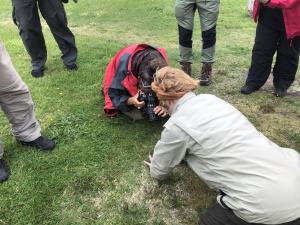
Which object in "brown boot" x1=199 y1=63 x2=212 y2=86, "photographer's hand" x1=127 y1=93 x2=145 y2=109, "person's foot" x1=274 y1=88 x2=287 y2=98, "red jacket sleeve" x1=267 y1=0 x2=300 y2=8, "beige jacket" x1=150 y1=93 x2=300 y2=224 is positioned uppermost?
"red jacket sleeve" x1=267 y1=0 x2=300 y2=8

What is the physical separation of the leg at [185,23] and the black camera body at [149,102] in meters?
1.38

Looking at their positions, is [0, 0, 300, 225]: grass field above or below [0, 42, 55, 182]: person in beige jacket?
below

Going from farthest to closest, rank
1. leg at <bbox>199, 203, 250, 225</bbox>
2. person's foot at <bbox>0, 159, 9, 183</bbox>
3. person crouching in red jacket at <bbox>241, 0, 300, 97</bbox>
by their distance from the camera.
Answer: person crouching in red jacket at <bbox>241, 0, 300, 97</bbox> < person's foot at <bbox>0, 159, 9, 183</bbox> < leg at <bbox>199, 203, 250, 225</bbox>

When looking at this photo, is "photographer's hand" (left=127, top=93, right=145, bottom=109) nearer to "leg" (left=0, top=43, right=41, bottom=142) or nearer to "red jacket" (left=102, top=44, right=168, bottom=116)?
"red jacket" (left=102, top=44, right=168, bottom=116)

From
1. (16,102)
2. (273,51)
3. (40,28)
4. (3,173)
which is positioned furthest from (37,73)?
(273,51)

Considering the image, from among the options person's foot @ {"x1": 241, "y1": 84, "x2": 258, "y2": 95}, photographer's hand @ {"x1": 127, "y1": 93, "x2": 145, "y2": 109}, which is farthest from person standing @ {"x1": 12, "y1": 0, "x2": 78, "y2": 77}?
person's foot @ {"x1": 241, "y1": 84, "x2": 258, "y2": 95}

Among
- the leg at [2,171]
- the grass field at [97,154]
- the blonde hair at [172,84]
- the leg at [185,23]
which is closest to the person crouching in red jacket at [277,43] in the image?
the grass field at [97,154]

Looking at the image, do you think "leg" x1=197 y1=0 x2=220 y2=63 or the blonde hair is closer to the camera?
the blonde hair

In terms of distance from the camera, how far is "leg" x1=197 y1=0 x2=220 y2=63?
453 cm

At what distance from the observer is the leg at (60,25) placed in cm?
485

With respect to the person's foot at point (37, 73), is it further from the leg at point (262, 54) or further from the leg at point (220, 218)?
the leg at point (220, 218)

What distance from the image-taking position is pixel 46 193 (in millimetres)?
3211

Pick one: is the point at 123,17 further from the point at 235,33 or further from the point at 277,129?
the point at 277,129

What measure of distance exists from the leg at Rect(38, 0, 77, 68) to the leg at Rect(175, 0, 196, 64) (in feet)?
4.65
